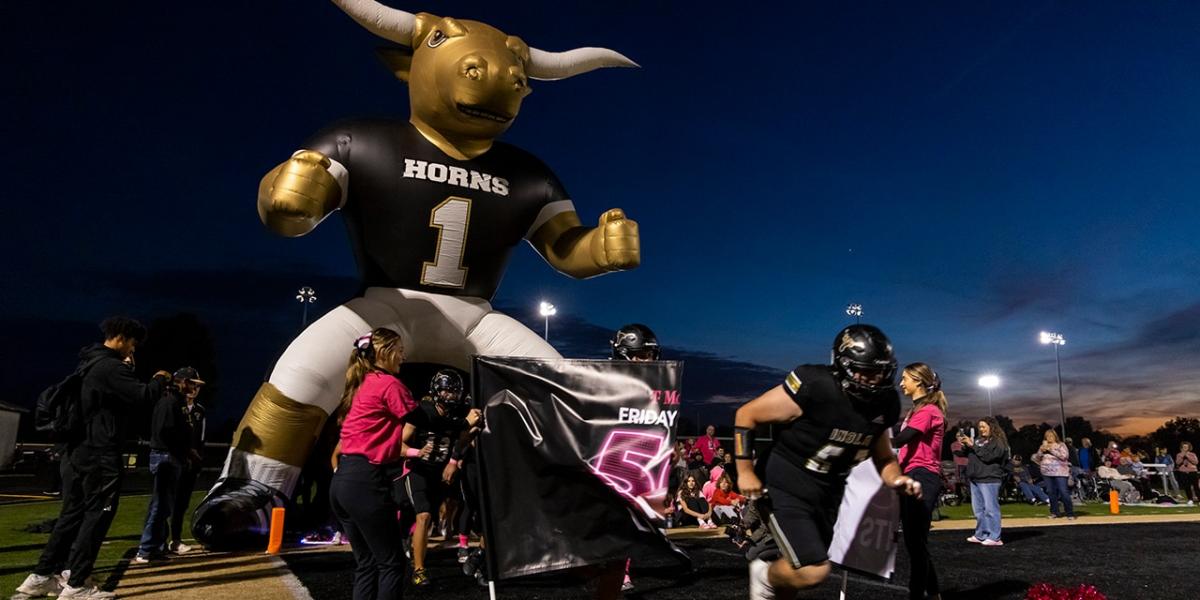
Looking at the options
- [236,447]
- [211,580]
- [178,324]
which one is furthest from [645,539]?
[178,324]

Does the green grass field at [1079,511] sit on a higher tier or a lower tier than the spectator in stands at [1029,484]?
lower

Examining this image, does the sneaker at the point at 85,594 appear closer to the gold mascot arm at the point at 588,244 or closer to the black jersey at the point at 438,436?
the black jersey at the point at 438,436

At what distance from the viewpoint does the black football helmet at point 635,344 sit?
20.3ft

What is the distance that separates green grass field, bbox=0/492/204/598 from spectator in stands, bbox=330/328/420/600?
373 cm

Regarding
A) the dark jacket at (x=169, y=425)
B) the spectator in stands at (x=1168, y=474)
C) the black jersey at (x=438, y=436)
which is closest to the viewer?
the black jersey at (x=438, y=436)

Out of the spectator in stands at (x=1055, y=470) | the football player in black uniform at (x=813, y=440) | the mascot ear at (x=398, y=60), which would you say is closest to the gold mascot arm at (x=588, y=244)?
the mascot ear at (x=398, y=60)

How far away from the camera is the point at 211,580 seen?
20.9 feet

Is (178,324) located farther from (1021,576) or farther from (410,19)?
(1021,576)

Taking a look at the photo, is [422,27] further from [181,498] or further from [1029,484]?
[1029,484]

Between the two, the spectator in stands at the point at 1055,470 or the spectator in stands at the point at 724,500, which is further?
the spectator in stands at the point at 1055,470

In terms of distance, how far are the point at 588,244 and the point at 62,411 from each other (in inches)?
169

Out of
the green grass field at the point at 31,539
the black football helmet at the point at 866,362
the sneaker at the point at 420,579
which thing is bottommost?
the green grass field at the point at 31,539

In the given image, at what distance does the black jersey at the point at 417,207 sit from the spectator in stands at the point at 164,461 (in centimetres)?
283

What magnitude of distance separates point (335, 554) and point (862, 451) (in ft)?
19.7
